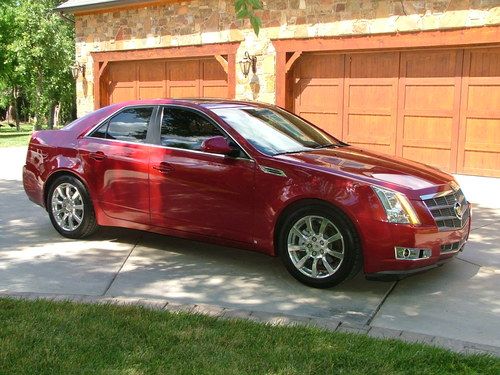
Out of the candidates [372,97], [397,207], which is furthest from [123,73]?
[397,207]

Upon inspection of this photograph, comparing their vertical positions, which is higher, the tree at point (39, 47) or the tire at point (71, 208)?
the tree at point (39, 47)

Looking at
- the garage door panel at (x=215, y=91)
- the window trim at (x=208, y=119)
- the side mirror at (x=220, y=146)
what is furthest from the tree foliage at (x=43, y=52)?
the side mirror at (x=220, y=146)

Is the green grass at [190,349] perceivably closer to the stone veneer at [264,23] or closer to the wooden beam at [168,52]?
the stone veneer at [264,23]

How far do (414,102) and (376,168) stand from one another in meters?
7.63

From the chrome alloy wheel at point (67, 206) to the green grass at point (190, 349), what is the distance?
2.48 metres

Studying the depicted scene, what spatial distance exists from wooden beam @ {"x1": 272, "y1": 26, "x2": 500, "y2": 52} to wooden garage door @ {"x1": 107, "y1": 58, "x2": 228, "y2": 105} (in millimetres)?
2267

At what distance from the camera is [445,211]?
5.09 m

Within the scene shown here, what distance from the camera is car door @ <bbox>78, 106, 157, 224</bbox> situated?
6141 millimetres

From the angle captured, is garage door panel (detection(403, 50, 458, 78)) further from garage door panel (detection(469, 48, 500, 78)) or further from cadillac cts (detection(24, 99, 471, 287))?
cadillac cts (detection(24, 99, 471, 287))

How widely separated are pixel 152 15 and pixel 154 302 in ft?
43.3

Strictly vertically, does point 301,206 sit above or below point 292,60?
below

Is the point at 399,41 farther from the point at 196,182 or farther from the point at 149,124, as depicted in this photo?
the point at 196,182

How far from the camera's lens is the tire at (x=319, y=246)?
16.3 feet

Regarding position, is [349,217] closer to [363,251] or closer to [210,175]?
[363,251]
